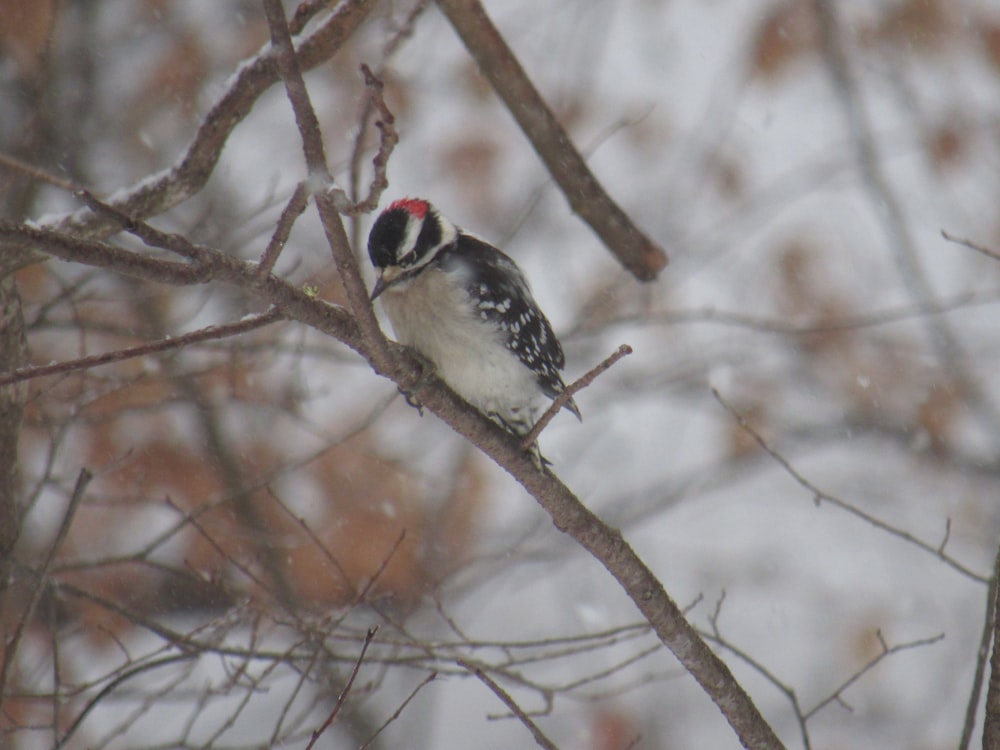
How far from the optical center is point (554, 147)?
3.72 m

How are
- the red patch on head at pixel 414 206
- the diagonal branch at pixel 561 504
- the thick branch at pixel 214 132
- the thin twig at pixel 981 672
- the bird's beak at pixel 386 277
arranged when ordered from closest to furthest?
the diagonal branch at pixel 561 504 < the thin twig at pixel 981 672 < the thick branch at pixel 214 132 < the bird's beak at pixel 386 277 < the red patch on head at pixel 414 206

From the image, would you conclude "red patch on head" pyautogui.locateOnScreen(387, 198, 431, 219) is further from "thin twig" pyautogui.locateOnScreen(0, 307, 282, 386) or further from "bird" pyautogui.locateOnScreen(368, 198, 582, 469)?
"thin twig" pyautogui.locateOnScreen(0, 307, 282, 386)

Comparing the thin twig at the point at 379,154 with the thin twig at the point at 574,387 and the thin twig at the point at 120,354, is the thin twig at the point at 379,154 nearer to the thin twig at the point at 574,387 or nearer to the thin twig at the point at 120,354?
the thin twig at the point at 120,354

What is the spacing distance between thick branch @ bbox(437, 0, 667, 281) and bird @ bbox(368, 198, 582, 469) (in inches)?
17.7

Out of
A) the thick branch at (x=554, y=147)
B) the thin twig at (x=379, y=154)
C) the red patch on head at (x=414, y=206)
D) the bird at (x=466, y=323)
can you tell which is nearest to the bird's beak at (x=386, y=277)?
the bird at (x=466, y=323)

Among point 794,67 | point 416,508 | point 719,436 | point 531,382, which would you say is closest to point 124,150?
point 416,508

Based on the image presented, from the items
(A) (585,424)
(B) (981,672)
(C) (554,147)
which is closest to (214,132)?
(C) (554,147)

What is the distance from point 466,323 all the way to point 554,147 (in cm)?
79

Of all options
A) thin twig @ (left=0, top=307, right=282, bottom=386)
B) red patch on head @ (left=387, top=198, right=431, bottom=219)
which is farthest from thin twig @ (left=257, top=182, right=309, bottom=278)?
red patch on head @ (left=387, top=198, right=431, bottom=219)

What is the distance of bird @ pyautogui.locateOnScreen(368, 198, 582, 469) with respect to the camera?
3.62m

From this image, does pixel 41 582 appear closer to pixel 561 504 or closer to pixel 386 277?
pixel 561 504

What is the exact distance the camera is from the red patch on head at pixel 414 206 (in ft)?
12.7

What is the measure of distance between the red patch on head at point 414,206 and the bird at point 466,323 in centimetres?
2

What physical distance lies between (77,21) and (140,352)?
19.4ft
